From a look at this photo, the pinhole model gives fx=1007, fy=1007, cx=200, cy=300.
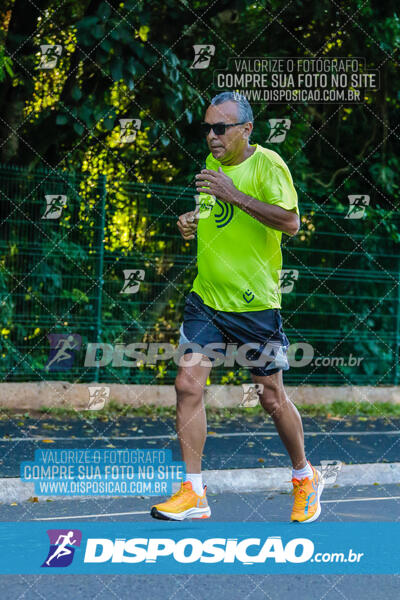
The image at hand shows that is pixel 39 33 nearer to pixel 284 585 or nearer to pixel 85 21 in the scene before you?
pixel 85 21

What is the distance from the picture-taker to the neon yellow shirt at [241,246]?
5.33m

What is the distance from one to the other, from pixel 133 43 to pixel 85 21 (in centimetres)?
49

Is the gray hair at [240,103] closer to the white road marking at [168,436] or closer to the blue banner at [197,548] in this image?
the blue banner at [197,548]

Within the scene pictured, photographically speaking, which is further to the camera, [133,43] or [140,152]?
[140,152]

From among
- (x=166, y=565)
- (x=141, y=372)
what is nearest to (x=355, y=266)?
(x=141, y=372)

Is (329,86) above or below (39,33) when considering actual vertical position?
above

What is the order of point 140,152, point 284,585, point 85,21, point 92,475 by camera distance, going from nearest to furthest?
1. point 284,585
2. point 92,475
3. point 85,21
4. point 140,152

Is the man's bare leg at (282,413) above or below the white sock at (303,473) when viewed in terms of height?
above

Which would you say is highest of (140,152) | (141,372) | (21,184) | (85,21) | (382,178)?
(382,178)

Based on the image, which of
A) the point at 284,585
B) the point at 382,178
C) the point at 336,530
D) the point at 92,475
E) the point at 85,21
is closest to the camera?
the point at 284,585

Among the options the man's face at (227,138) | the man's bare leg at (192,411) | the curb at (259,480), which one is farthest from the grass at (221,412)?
the man's face at (227,138)

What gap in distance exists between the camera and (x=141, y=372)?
11.2 meters

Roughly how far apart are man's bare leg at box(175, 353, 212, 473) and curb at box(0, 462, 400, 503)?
4.93 feet

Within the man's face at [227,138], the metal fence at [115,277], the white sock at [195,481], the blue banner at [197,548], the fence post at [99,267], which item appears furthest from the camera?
the fence post at [99,267]
